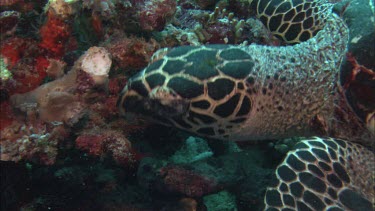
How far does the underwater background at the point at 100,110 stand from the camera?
1.92 meters

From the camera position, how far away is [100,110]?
2.28 metres

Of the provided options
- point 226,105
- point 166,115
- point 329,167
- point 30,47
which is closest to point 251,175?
point 329,167

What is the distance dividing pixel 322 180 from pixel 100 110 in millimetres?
1796

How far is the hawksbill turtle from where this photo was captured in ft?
7.50

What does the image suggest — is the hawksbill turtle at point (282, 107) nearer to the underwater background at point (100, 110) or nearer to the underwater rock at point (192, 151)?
the underwater background at point (100, 110)

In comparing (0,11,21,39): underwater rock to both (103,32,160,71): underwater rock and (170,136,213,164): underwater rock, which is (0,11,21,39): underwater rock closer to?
(103,32,160,71): underwater rock

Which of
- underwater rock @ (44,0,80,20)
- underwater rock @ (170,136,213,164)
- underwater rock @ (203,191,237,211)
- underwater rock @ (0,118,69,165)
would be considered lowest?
underwater rock @ (203,191,237,211)

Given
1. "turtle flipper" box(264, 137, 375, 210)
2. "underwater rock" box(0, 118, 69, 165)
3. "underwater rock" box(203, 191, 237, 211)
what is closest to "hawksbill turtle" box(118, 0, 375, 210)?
"turtle flipper" box(264, 137, 375, 210)

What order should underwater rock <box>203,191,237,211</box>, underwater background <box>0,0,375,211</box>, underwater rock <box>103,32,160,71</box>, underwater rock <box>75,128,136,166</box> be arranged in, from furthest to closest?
1. underwater rock <box>203,191,237,211</box>
2. underwater rock <box>103,32,160,71</box>
3. underwater rock <box>75,128,136,166</box>
4. underwater background <box>0,0,375,211</box>

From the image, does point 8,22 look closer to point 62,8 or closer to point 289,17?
point 62,8

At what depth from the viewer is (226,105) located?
2377mm

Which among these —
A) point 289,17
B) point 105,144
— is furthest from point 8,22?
point 289,17

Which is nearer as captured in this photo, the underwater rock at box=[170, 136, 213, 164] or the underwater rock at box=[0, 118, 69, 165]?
the underwater rock at box=[0, 118, 69, 165]

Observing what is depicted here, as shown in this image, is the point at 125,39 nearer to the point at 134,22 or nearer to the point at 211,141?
the point at 134,22
